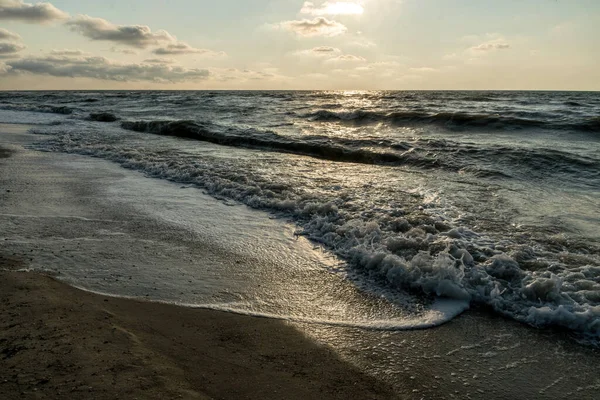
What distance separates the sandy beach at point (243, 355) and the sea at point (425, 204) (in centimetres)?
24

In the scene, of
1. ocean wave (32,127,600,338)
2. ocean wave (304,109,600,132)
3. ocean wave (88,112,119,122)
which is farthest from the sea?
ocean wave (88,112,119,122)

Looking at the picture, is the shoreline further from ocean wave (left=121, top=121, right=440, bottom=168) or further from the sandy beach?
ocean wave (left=121, top=121, right=440, bottom=168)

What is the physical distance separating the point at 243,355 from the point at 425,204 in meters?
4.76

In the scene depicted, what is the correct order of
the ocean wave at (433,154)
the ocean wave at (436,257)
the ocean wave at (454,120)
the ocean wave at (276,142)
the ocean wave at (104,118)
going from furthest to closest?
the ocean wave at (104,118), the ocean wave at (454,120), the ocean wave at (276,142), the ocean wave at (433,154), the ocean wave at (436,257)

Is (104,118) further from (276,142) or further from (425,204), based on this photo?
(425,204)

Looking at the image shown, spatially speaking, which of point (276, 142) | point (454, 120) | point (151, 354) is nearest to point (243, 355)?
point (151, 354)

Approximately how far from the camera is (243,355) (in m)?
2.94

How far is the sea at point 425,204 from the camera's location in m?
3.92

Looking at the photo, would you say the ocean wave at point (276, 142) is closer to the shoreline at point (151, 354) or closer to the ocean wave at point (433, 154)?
the ocean wave at point (433, 154)

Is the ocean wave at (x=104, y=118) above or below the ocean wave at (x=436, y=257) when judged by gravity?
above

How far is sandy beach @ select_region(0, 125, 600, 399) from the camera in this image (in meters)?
2.51

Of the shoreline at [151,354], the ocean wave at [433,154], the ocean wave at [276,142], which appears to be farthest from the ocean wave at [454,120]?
the shoreline at [151,354]

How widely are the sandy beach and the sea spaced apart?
0.24m

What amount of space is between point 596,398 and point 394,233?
294 cm
